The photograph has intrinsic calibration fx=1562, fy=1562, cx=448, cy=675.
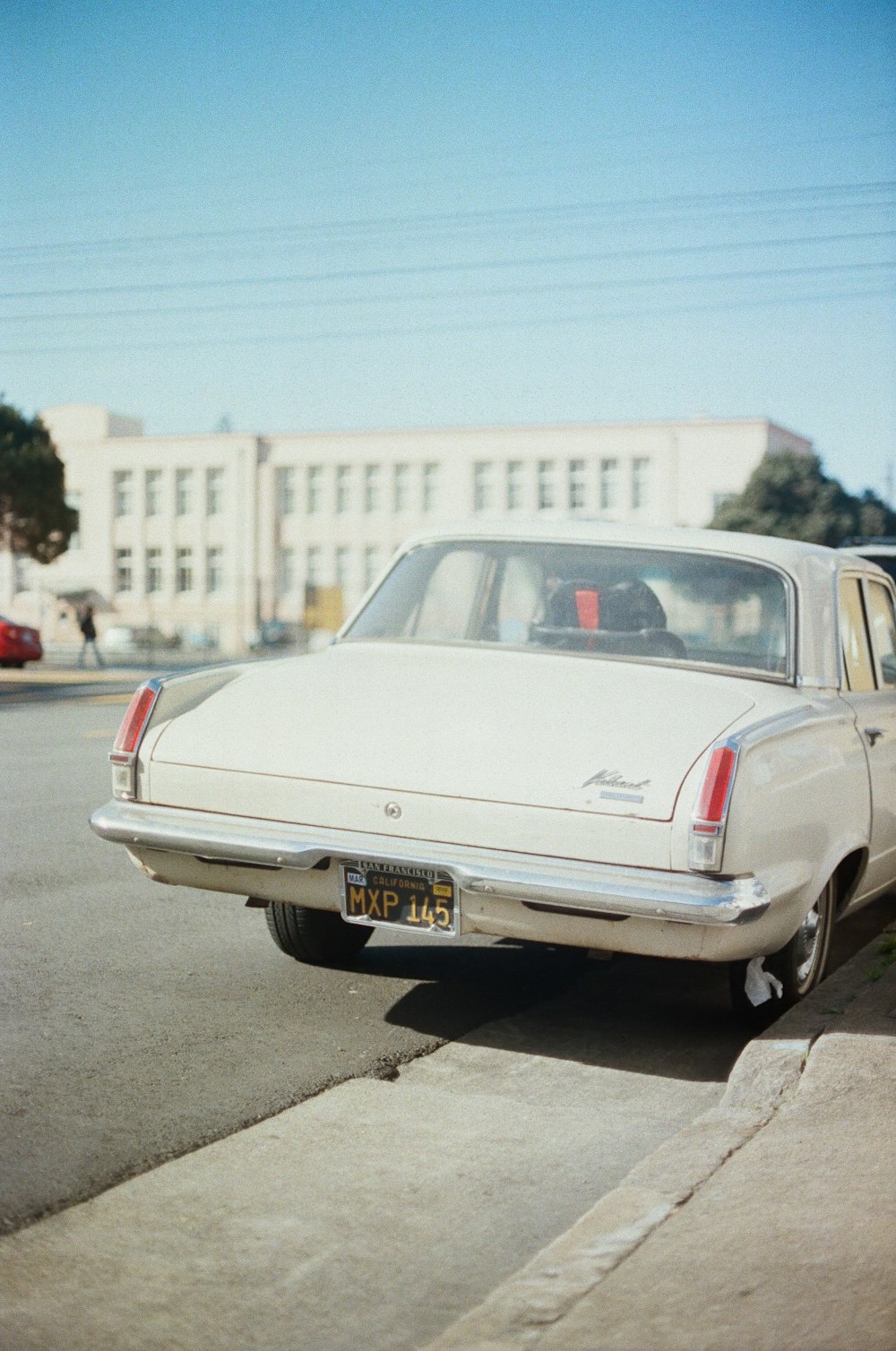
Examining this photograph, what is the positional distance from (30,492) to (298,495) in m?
31.8

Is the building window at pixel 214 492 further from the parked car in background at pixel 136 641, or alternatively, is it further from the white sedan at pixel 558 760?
the white sedan at pixel 558 760

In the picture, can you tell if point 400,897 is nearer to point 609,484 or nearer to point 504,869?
point 504,869

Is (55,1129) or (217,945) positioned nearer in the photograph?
(55,1129)

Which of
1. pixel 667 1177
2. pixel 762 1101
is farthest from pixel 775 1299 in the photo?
pixel 762 1101

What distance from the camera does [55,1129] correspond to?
4117 mm

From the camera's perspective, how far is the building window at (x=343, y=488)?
77375mm

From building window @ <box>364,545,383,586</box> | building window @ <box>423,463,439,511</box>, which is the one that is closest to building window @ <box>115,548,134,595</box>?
building window @ <box>364,545,383,586</box>

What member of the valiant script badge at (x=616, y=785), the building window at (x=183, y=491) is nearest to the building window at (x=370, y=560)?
the building window at (x=183, y=491)

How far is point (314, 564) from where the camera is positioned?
78562 mm

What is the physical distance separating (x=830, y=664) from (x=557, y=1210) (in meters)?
2.54

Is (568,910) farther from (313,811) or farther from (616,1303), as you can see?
(616,1303)

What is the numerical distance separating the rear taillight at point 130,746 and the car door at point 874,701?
249 centimetres

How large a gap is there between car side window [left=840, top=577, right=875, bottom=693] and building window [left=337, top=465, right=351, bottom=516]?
2827 inches

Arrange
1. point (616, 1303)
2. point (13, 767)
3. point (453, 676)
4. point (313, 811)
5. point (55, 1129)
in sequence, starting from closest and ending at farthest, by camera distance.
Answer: point (616, 1303) < point (55, 1129) < point (313, 811) < point (453, 676) < point (13, 767)
